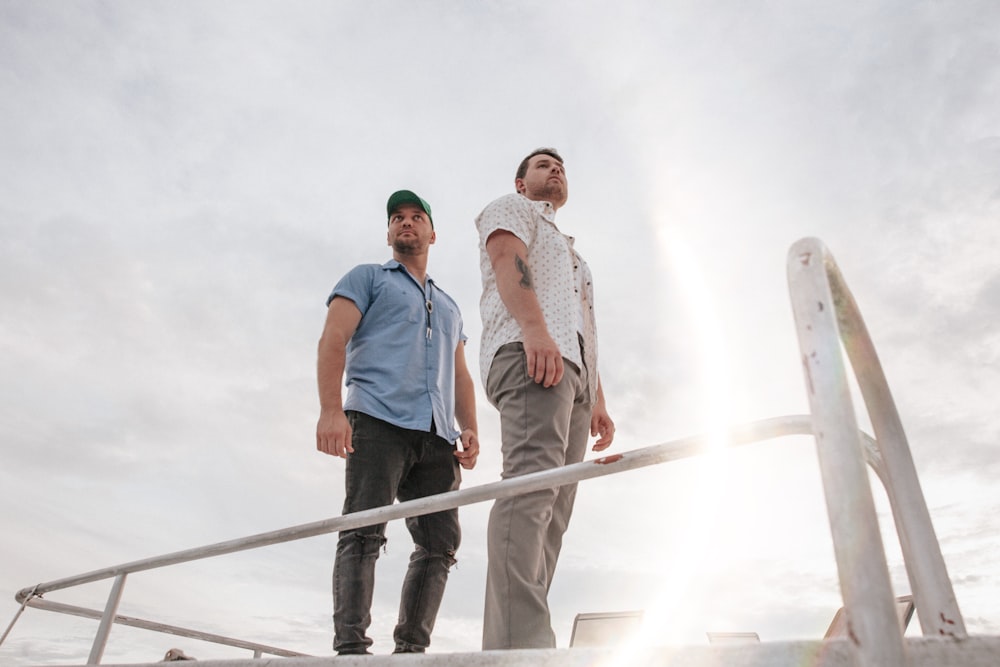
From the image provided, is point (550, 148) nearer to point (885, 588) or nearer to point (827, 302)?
point (827, 302)

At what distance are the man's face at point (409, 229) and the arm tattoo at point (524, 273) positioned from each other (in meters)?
1.18

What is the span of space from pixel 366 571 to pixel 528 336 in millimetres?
1097

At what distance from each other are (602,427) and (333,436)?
1277 mm

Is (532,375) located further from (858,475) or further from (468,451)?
(858,475)

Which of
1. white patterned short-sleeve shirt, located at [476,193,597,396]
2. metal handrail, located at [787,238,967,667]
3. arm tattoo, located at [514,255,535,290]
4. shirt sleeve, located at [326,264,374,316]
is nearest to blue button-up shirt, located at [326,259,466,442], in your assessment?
shirt sleeve, located at [326,264,374,316]

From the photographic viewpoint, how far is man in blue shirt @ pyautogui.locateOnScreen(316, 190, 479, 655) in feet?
8.33

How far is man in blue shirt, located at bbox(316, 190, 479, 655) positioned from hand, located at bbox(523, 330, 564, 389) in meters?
0.87

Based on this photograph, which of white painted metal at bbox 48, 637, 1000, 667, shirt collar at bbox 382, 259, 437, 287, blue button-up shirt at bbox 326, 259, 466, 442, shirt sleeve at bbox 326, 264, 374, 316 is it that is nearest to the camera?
white painted metal at bbox 48, 637, 1000, 667

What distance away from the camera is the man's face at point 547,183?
2.97m

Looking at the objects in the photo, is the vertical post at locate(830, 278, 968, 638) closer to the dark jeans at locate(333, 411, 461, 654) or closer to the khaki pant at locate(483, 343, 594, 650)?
the khaki pant at locate(483, 343, 594, 650)

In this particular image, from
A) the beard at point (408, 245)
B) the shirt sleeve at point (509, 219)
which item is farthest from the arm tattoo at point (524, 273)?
the beard at point (408, 245)

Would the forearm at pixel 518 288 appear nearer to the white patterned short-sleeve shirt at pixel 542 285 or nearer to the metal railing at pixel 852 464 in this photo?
the white patterned short-sleeve shirt at pixel 542 285

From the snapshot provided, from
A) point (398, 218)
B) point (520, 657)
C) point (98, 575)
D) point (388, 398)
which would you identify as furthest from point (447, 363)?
point (520, 657)

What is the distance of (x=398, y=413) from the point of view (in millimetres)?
2863
